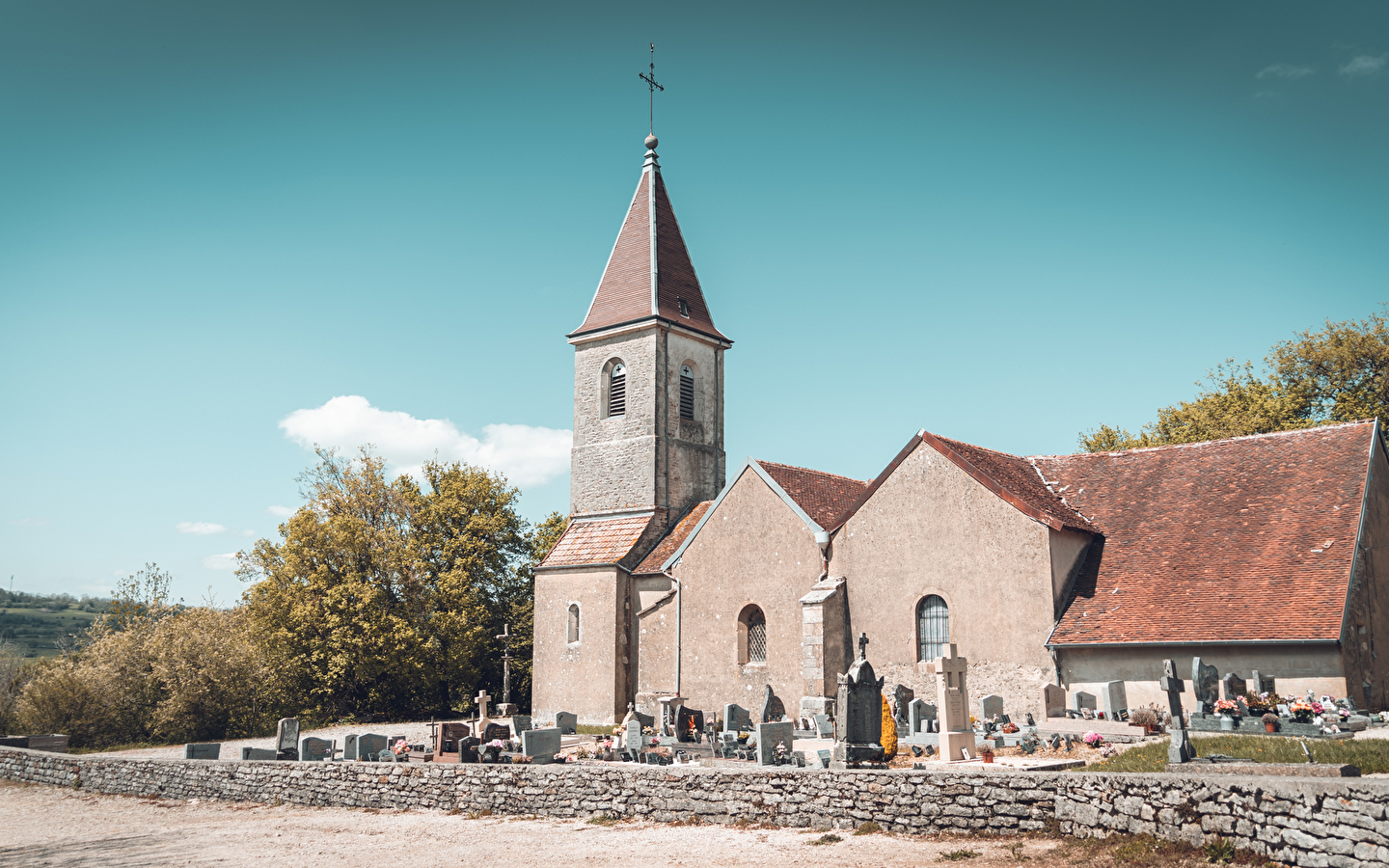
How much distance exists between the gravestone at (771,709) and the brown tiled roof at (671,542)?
6209 millimetres

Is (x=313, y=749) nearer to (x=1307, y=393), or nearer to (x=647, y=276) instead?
(x=647, y=276)

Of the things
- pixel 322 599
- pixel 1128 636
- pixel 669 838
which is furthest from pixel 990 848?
pixel 322 599

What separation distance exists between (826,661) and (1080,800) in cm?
1382

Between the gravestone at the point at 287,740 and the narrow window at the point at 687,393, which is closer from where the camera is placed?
the gravestone at the point at 287,740

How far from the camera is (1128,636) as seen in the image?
20.3 metres

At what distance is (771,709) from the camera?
2373 centimetres

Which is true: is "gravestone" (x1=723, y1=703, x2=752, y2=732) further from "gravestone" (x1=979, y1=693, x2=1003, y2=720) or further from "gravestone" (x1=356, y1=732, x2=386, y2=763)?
"gravestone" (x1=356, y1=732, x2=386, y2=763)

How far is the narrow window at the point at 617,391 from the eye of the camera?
34562 millimetres

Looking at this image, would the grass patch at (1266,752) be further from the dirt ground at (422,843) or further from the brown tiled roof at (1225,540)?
the brown tiled roof at (1225,540)

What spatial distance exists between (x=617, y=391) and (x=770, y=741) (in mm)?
19971

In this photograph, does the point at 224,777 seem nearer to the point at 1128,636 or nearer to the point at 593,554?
the point at 593,554

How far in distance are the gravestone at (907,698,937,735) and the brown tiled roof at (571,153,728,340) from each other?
1778 cm

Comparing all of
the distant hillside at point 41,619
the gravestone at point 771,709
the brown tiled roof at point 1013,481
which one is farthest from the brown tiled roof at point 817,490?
the distant hillside at point 41,619

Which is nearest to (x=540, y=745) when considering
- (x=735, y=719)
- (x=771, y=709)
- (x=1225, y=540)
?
(x=735, y=719)
